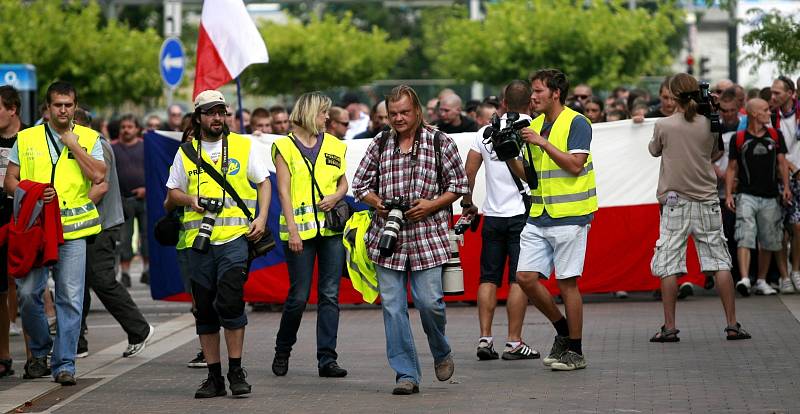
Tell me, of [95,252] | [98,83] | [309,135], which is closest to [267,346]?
[95,252]

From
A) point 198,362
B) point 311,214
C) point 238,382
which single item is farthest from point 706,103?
point 238,382

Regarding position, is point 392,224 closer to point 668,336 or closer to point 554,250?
point 554,250

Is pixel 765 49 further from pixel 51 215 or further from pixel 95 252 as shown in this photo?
pixel 51 215

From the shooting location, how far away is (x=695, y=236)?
11.4m

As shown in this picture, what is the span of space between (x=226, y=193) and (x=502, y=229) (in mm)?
2368

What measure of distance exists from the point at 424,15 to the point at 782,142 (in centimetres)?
5585

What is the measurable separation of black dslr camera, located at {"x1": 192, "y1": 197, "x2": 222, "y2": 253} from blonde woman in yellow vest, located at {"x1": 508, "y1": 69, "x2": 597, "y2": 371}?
191cm

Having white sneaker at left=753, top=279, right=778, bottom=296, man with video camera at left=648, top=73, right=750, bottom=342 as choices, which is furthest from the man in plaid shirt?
white sneaker at left=753, top=279, right=778, bottom=296

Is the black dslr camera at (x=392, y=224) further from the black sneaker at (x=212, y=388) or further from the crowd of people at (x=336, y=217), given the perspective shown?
the black sneaker at (x=212, y=388)

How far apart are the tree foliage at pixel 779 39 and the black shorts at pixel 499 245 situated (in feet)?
20.5

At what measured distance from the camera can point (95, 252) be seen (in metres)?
11.1

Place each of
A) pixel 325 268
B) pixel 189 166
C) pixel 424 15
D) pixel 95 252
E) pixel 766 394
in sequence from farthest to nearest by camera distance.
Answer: pixel 424 15, pixel 95 252, pixel 325 268, pixel 189 166, pixel 766 394

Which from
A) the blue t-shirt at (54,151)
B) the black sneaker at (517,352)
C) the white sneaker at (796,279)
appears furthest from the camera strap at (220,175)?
the white sneaker at (796,279)

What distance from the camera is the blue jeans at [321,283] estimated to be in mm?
10031
